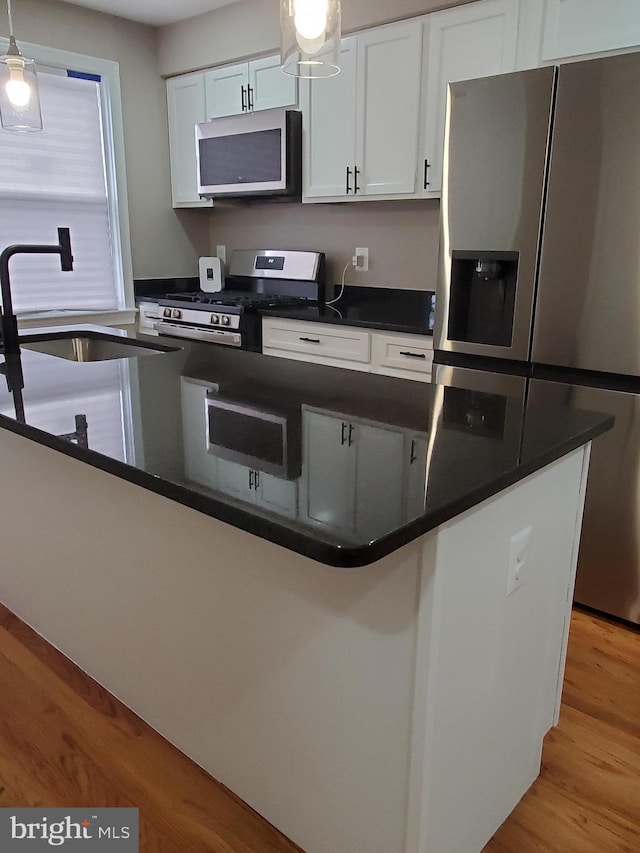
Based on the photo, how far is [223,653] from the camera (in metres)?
1.39

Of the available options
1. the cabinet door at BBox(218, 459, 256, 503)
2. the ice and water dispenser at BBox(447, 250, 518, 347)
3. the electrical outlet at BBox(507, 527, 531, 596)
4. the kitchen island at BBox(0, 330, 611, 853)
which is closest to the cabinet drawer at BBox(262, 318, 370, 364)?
the ice and water dispenser at BBox(447, 250, 518, 347)

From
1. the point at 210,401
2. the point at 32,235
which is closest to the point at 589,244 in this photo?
the point at 210,401

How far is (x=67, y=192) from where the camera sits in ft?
13.0

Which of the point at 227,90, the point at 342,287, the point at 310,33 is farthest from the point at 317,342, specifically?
the point at 310,33

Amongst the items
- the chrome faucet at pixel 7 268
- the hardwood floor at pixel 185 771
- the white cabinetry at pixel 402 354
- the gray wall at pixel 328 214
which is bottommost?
the hardwood floor at pixel 185 771

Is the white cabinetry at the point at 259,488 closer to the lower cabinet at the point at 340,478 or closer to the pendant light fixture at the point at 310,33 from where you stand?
the lower cabinet at the point at 340,478

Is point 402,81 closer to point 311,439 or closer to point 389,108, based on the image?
point 389,108

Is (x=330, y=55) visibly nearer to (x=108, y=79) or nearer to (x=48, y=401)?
(x=48, y=401)

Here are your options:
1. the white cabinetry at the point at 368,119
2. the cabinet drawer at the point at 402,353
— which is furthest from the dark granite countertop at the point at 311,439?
the white cabinetry at the point at 368,119

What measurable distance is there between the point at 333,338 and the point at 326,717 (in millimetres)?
2347

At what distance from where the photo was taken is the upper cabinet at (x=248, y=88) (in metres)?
3.57

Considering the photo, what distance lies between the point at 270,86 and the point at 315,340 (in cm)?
147

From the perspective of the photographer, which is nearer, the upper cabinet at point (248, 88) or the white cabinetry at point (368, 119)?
the white cabinetry at point (368, 119)

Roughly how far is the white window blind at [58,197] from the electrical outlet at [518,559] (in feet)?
11.4
